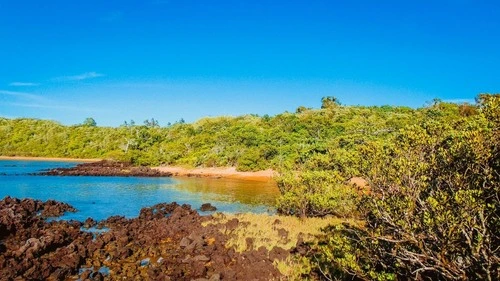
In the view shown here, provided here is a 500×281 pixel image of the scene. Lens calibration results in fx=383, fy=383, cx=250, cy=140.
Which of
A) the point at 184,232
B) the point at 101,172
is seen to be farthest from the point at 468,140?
the point at 101,172

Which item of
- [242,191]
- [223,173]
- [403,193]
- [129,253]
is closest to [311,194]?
[129,253]

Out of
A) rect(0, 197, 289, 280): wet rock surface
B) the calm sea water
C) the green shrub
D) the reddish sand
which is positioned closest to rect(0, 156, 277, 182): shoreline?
the reddish sand

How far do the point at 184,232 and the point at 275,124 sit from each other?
80.3m

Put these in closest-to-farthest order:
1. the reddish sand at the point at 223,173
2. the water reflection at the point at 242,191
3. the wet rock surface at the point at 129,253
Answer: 1. the wet rock surface at the point at 129,253
2. the water reflection at the point at 242,191
3. the reddish sand at the point at 223,173

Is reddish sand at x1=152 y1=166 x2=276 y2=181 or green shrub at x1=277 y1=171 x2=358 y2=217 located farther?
reddish sand at x1=152 y1=166 x2=276 y2=181

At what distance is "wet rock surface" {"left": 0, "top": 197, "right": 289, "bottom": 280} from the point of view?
16172mm

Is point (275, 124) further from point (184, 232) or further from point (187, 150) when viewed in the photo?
point (184, 232)

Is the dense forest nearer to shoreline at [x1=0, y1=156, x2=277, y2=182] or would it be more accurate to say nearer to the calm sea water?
shoreline at [x1=0, y1=156, x2=277, y2=182]

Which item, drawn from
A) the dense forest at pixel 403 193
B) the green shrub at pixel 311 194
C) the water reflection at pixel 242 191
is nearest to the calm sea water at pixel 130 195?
the water reflection at pixel 242 191

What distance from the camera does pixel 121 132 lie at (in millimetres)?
129750

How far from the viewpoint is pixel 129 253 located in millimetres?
19562

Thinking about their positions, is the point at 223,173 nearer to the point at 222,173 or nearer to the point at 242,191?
the point at 222,173

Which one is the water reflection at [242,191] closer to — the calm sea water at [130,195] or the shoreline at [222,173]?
the calm sea water at [130,195]

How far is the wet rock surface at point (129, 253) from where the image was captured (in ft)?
53.1
